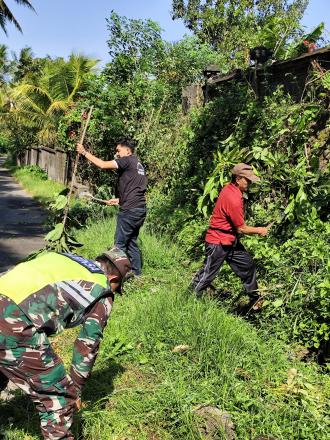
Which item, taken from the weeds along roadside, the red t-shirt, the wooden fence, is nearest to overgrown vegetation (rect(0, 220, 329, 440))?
the weeds along roadside

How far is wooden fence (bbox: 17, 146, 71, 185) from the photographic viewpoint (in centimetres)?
1822

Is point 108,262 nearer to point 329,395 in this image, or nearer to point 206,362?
point 206,362

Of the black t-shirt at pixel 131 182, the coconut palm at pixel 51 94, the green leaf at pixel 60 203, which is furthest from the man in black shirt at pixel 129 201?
the coconut palm at pixel 51 94

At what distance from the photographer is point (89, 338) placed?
8.90 ft

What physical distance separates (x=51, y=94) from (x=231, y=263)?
19.8 m

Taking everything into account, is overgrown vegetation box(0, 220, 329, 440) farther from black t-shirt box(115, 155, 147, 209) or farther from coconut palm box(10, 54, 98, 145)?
coconut palm box(10, 54, 98, 145)

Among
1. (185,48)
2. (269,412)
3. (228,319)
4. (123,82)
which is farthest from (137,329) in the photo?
(185,48)

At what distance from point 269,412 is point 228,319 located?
107cm

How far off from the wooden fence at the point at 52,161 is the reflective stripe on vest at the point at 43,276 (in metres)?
15.1

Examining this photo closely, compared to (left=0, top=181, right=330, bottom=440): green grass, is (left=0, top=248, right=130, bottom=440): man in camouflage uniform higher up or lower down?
higher up

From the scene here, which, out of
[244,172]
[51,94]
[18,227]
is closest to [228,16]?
[51,94]

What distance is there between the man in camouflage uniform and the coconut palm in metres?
17.4

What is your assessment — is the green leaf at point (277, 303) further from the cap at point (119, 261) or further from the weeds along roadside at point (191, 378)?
the cap at point (119, 261)

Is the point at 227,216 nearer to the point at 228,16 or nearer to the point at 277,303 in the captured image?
the point at 277,303
